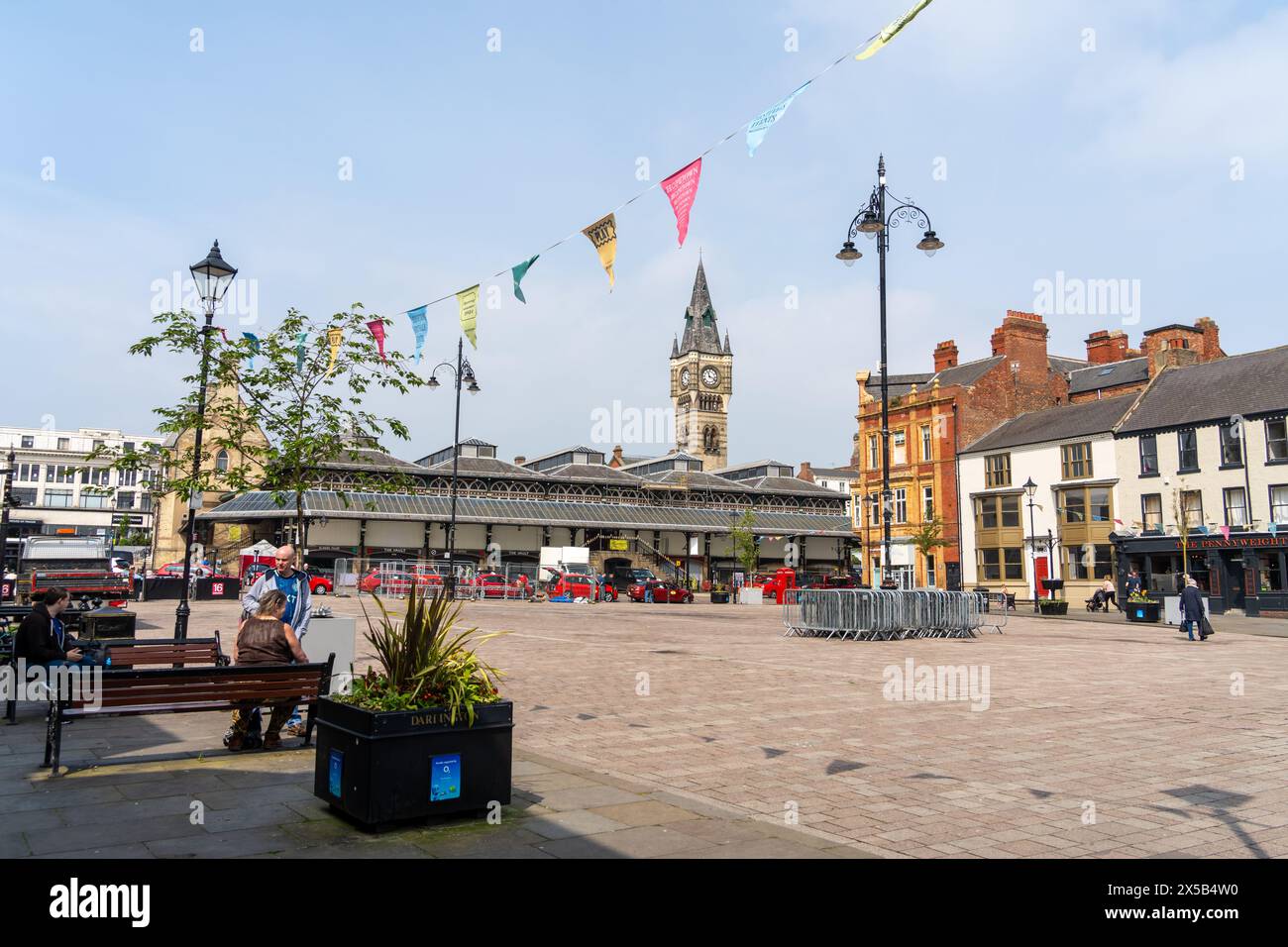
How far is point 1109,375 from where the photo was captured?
56.8m

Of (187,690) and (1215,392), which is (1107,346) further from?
(187,690)

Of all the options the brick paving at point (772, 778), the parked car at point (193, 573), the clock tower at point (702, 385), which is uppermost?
the clock tower at point (702, 385)

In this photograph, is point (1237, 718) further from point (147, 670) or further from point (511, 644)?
→ point (511, 644)

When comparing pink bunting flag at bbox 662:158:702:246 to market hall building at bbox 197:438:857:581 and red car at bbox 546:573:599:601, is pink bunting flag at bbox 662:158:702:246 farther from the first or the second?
market hall building at bbox 197:438:857:581

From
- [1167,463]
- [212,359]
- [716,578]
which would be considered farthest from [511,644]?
[716,578]

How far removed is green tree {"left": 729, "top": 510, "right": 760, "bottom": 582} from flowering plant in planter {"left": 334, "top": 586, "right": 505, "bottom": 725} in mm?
58713

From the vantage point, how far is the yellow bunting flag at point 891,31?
897 cm

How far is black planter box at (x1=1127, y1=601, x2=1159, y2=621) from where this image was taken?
33.4 metres

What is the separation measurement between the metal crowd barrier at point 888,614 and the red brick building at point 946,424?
28914 millimetres

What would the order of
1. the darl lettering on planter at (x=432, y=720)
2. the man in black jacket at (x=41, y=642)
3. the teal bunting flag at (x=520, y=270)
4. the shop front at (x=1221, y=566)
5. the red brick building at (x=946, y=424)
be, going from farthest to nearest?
the red brick building at (x=946, y=424) < the shop front at (x=1221, y=566) < the teal bunting flag at (x=520, y=270) < the man in black jacket at (x=41, y=642) < the darl lettering on planter at (x=432, y=720)

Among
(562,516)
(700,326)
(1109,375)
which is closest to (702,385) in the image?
(700,326)

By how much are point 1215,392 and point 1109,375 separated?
45.9 feet

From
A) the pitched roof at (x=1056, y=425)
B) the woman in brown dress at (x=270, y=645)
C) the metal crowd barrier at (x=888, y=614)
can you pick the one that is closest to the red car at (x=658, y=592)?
the pitched roof at (x=1056, y=425)

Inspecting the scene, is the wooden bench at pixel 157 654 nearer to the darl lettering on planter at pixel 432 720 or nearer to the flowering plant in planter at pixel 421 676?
the flowering plant in planter at pixel 421 676
